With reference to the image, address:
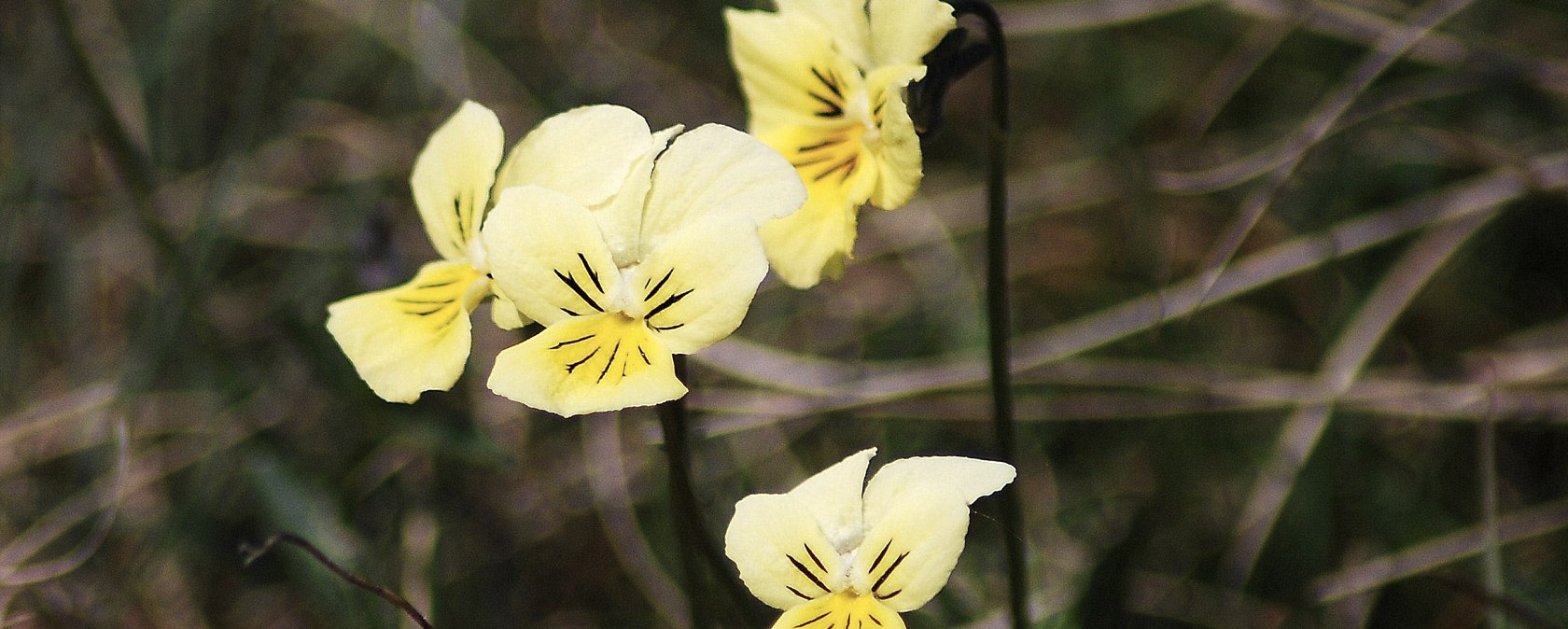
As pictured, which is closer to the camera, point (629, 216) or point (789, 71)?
point (629, 216)

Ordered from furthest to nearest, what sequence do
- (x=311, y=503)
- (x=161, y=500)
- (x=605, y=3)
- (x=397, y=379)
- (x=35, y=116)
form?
(x=605, y=3) → (x=35, y=116) → (x=161, y=500) → (x=311, y=503) → (x=397, y=379)

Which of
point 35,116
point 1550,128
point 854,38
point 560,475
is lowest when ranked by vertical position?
point 35,116

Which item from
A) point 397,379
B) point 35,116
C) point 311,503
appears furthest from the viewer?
point 35,116

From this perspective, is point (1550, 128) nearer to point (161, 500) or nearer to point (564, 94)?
point (564, 94)

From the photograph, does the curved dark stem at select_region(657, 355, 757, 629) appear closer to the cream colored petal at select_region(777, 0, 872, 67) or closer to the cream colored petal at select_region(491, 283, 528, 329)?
the cream colored petal at select_region(491, 283, 528, 329)

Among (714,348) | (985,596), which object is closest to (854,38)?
(985,596)

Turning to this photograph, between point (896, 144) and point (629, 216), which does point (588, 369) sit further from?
point (896, 144)

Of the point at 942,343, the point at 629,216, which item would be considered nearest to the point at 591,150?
the point at 629,216
